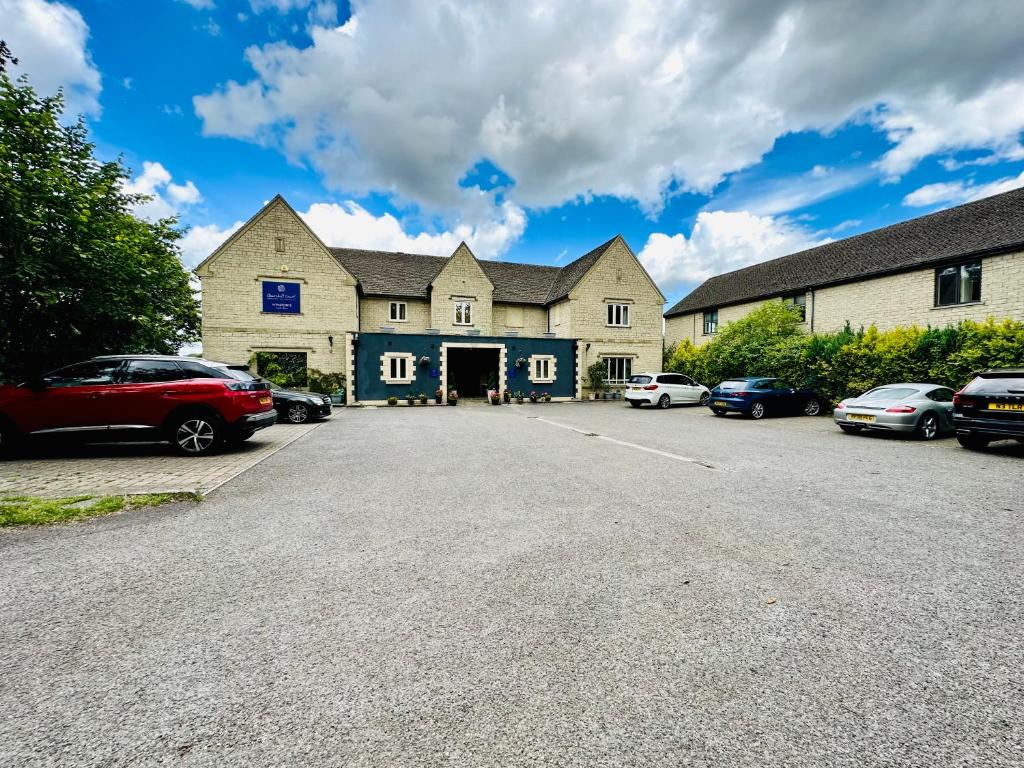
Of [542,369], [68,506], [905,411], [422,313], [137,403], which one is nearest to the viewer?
[68,506]

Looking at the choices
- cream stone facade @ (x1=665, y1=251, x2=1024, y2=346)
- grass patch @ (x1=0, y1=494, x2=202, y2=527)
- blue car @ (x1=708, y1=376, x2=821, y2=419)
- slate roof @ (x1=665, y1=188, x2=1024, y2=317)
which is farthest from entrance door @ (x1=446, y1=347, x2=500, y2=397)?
grass patch @ (x1=0, y1=494, x2=202, y2=527)

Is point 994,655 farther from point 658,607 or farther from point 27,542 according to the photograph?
point 27,542

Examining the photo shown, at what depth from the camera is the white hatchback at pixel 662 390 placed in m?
20.3

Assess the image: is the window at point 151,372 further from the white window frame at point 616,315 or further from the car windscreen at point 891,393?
the white window frame at point 616,315

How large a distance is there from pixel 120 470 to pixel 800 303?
95.1ft

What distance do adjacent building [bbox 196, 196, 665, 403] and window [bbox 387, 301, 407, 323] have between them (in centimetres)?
6

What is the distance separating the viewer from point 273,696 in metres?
2.04

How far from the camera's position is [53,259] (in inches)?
357

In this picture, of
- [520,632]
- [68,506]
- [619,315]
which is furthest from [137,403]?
[619,315]

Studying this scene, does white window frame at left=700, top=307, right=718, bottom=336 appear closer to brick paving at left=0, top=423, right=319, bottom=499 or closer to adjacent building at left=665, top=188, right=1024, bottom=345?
adjacent building at left=665, top=188, right=1024, bottom=345

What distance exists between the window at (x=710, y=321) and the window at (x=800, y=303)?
524cm

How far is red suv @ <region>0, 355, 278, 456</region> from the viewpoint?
7.54 m

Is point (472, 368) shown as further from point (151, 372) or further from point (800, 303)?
point (151, 372)

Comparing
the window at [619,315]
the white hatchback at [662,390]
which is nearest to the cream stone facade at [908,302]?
the window at [619,315]
